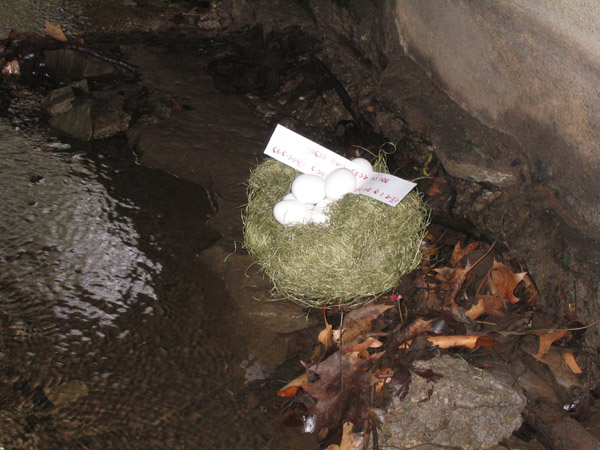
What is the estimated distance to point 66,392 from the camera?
2.28 m

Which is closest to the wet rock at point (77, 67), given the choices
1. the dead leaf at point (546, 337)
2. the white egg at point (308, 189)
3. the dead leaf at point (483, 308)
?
the white egg at point (308, 189)

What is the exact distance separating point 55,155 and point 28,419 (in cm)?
200

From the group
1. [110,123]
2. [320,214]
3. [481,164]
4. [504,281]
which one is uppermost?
[481,164]

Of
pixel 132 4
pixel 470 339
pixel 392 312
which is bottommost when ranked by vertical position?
pixel 132 4

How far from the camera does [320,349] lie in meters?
2.61

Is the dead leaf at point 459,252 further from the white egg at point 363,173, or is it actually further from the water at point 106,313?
the water at point 106,313

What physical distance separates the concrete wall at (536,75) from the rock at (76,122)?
238 cm

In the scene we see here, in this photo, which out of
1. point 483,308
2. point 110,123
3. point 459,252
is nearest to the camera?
point 483,308

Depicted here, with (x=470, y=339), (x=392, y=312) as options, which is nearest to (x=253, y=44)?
(x=392, y=312)

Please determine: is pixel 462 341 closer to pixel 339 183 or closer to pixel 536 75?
pixel 339 183

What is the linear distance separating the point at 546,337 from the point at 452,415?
670 millimetres

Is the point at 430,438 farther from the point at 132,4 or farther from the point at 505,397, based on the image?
the point at 132,4

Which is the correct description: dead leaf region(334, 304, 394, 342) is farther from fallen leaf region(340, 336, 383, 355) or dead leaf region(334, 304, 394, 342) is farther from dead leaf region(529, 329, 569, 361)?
dead leaf region(529, 329, 569, 361)

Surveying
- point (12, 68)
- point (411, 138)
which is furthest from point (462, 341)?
point (12, 68)
